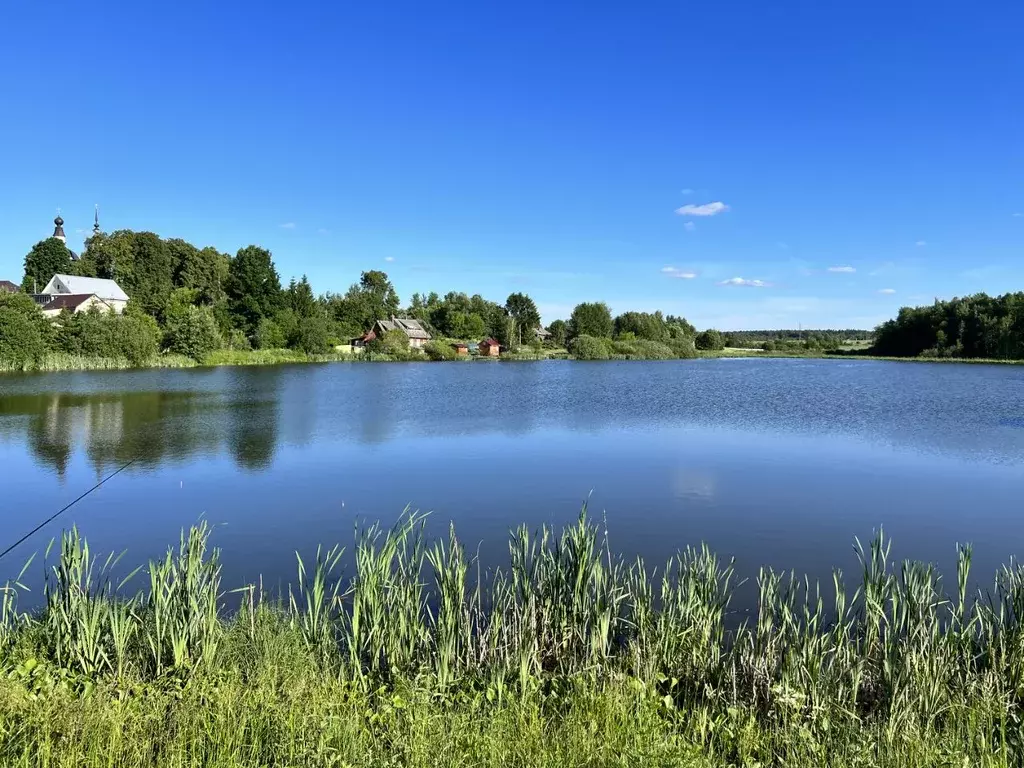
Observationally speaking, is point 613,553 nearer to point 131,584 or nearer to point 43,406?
point 131,584

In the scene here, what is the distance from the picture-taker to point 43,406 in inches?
883

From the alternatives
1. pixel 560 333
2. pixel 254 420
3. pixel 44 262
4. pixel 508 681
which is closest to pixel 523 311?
pixel 560 333

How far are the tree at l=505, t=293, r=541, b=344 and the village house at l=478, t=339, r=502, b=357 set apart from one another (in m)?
10.5

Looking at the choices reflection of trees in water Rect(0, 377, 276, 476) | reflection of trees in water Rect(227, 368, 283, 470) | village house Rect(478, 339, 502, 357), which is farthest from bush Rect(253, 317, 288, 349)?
reflection of trees in water Rect(0, 377, 276, 476)

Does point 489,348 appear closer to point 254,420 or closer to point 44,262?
point 44,262

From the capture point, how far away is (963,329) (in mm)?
68312

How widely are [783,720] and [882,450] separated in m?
13.2

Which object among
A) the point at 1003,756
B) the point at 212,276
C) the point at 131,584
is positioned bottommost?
the point at 131,584

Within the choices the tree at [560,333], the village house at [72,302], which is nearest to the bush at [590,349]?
the tree at [560,333]

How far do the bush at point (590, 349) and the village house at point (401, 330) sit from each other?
17.4m

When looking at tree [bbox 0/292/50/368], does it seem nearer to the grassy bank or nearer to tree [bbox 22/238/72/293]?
tree [bbox 22/238/72/293]

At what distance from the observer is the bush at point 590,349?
2926 inches

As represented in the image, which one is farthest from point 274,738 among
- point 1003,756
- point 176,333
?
point 176,333

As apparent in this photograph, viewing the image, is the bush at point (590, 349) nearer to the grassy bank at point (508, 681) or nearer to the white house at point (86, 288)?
the white house at point (86, 288)
